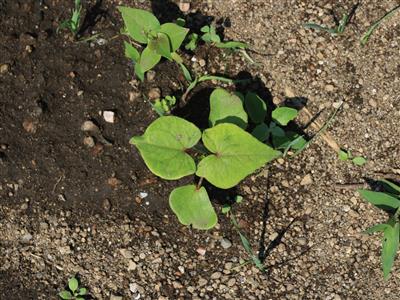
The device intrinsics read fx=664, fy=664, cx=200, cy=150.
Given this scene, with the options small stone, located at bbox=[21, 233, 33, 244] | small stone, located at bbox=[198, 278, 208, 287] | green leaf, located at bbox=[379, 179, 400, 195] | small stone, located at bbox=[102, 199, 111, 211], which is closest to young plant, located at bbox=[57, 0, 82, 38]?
small stone, located at bbox=[102, 199, 111, 211]

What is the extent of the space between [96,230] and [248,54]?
30.4 inches

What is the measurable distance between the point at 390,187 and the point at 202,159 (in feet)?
2.07

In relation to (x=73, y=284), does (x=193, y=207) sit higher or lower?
higher

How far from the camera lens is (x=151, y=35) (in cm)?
209

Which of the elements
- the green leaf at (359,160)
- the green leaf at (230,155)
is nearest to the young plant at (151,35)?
the green leaf at (230,155)

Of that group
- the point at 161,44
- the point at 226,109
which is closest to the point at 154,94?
the point at 161,44

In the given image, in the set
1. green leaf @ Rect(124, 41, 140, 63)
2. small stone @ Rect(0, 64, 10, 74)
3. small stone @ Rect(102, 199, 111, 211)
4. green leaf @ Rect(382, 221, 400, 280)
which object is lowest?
small stone @ Rect(102, 199, 111, 211)

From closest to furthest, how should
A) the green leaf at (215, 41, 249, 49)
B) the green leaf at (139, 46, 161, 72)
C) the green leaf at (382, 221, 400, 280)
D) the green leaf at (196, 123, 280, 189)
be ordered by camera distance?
the green leaf at (196, 123, 280, 189), the green leaf at (382, 221, 400, 280), the green leaf at (139, 46, 161, 72), the green leaf at (215, 41, 249, 49)

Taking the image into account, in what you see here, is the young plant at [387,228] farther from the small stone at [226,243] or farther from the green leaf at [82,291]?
the green leaf at [82,291]

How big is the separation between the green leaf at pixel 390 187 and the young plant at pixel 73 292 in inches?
39.8

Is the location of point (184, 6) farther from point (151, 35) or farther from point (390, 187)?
point (390, 187)

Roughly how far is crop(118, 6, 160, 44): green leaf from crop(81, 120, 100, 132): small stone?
31cm

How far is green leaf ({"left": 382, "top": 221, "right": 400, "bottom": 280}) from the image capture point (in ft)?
6.54

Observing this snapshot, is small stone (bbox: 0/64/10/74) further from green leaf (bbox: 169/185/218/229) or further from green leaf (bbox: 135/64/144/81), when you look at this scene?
green leaf (bbox: 169/185/218/229)
